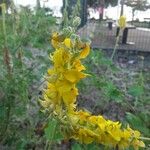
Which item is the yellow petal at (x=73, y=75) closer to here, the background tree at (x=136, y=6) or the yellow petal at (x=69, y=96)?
the yellow petal at (x=69, y=96)

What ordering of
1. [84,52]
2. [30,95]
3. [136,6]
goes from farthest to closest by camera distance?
[136,6]
[30,95]
[84,52]

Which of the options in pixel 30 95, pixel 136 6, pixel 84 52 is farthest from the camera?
pixel 136 6

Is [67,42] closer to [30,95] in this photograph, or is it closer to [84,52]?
[84,52]

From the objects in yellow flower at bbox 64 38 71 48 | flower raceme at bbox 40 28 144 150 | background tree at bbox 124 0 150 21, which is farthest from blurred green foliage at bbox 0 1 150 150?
background tree at bbox 124 0 150 21

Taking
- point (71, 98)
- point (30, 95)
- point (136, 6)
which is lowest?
point (136, 6)

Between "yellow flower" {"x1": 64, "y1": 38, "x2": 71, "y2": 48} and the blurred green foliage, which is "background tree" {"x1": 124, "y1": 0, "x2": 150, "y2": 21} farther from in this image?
"yellow flower" {"x1": 64, "y1": 38, "x2": 71, "y2": 48}

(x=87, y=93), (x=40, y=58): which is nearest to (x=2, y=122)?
(x=40, y=58)

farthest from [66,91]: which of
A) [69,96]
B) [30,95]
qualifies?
[30,95]

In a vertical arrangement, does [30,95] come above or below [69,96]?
→ below
